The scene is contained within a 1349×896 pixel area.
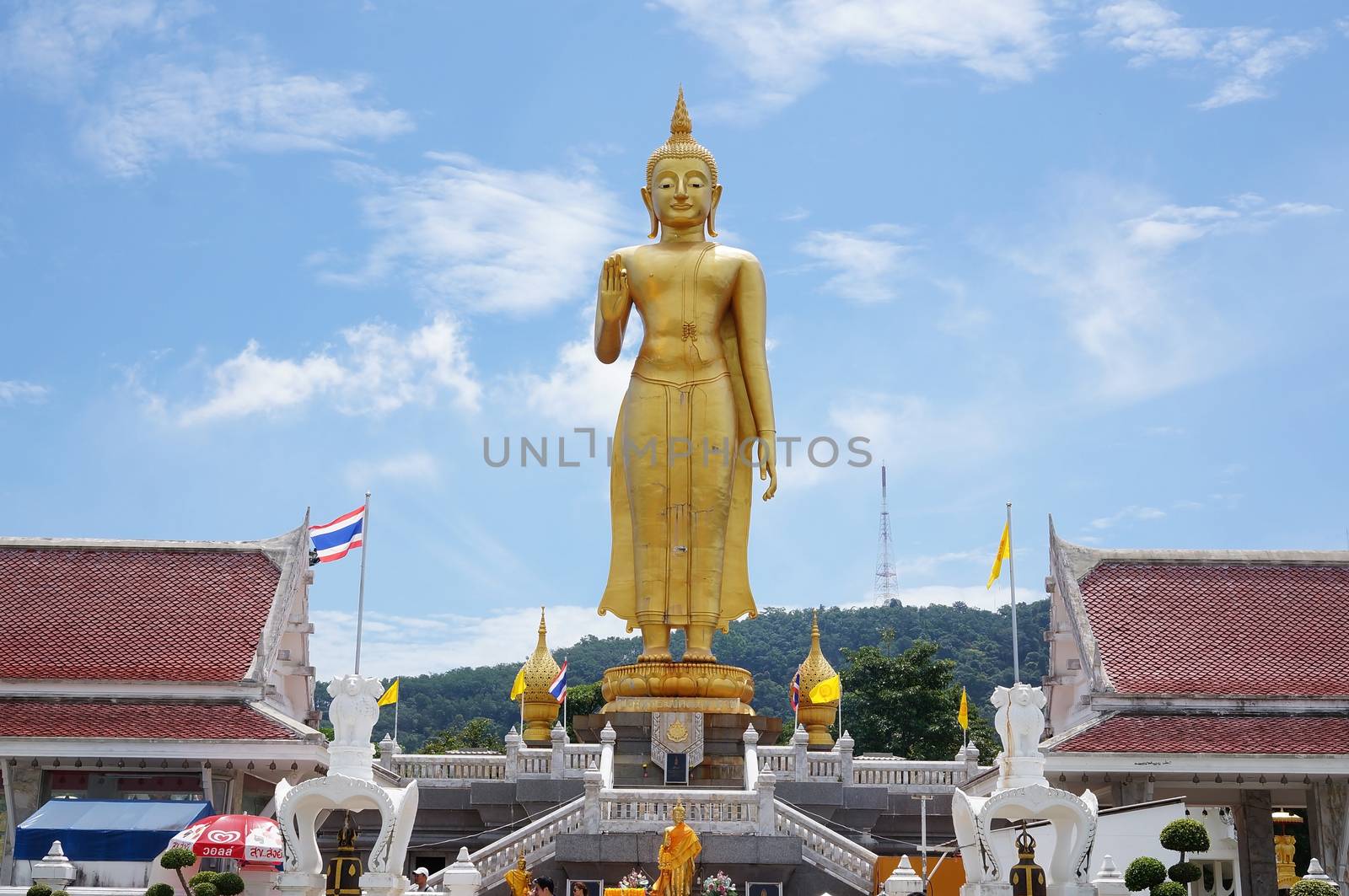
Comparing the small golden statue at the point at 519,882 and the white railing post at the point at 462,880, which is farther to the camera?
the small golden statue at the point at 519,882

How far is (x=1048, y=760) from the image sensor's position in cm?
1914

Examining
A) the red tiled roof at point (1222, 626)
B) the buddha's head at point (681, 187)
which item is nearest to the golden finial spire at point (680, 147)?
the buddha's head at point (681, 187)

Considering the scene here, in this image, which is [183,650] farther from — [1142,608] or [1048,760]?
[1142,608]

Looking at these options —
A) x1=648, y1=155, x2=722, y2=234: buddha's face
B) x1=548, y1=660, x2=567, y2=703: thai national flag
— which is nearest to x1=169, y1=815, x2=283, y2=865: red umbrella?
x1=548, y1=660, x2=567, y2=703: thai national flag

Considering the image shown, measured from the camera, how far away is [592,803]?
A: 19.1m

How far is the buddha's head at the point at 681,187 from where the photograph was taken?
26.8 metres

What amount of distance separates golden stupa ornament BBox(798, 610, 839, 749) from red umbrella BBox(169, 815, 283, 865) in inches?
507

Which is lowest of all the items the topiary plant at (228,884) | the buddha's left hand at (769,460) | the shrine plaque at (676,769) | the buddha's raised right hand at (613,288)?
the topiary plant at (228,884)

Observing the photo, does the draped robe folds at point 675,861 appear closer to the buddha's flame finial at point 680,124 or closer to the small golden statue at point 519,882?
the small golden statue at point 519,882

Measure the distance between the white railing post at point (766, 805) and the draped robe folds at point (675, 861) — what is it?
8.32 ft

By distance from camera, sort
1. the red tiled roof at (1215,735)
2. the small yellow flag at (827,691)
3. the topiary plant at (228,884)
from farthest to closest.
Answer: the small yellow flag at (827,691) → the red tiled roof at (1215,735) → the topiary plant at (228,884)

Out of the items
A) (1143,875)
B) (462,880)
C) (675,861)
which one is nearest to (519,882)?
(462,880)

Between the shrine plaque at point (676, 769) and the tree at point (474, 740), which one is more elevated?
the tree at point (474, 740)

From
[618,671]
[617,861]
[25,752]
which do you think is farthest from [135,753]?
[618,671]
